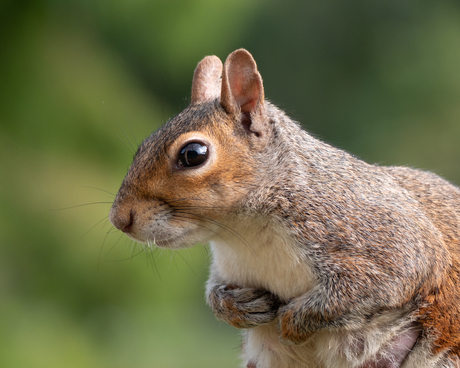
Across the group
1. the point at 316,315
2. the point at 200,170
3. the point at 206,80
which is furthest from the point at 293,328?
the point at 206,80

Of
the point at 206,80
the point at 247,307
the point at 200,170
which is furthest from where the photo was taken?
the point at 206,80

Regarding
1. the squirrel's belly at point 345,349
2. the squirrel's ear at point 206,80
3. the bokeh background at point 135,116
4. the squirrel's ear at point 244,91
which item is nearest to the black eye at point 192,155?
the squirrel's ear at point 244,91

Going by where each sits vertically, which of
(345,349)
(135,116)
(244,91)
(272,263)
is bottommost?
(345,349)

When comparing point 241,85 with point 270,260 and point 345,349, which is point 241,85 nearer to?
point 270,260

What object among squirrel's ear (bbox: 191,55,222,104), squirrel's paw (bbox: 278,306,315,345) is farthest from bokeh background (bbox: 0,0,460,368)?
squirrel's paw (bbox: 278,306,315,345)

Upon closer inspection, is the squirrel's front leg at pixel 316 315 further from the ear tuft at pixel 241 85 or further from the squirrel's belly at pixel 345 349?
the ear tuft at pixel 241 85

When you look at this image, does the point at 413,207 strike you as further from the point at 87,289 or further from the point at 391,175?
the point at 87,289

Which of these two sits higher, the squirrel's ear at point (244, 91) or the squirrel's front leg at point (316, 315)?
the squirrel's ear at point (244, 91)
